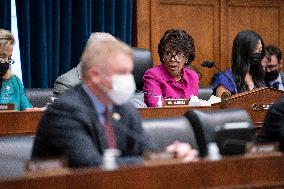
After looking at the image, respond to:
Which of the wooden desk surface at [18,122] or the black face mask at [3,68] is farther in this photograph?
the black face mask at [3,68]

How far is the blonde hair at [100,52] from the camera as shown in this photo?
1.90 meters

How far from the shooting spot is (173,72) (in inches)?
149

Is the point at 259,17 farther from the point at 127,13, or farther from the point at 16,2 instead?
the point at 16,2

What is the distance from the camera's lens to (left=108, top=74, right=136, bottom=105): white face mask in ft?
6.19

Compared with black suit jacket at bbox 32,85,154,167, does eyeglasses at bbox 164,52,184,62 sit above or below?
above

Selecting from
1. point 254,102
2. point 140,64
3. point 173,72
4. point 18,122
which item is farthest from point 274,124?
point 140,64

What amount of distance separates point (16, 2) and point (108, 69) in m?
3.31

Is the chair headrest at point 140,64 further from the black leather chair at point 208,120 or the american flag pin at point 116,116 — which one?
the american flag pin at point 116,116

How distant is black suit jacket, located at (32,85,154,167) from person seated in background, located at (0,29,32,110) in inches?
65.3

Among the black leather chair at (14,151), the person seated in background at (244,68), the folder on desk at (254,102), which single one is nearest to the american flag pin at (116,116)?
the black leather chair at (14,151)

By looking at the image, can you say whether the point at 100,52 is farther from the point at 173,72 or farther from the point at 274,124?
the point at 173,72

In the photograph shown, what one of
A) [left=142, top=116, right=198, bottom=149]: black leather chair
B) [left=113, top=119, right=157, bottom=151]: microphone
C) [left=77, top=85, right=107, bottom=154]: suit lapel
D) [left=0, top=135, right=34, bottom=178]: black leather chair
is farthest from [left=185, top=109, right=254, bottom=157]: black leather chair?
[left=0, top=135, right=34, bottom=178]: black leather chair

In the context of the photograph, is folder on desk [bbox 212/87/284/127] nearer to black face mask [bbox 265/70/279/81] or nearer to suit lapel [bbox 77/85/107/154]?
suit lapel [bbox 77/85/107/154]

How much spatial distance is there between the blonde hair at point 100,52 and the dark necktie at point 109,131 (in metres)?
0.14
